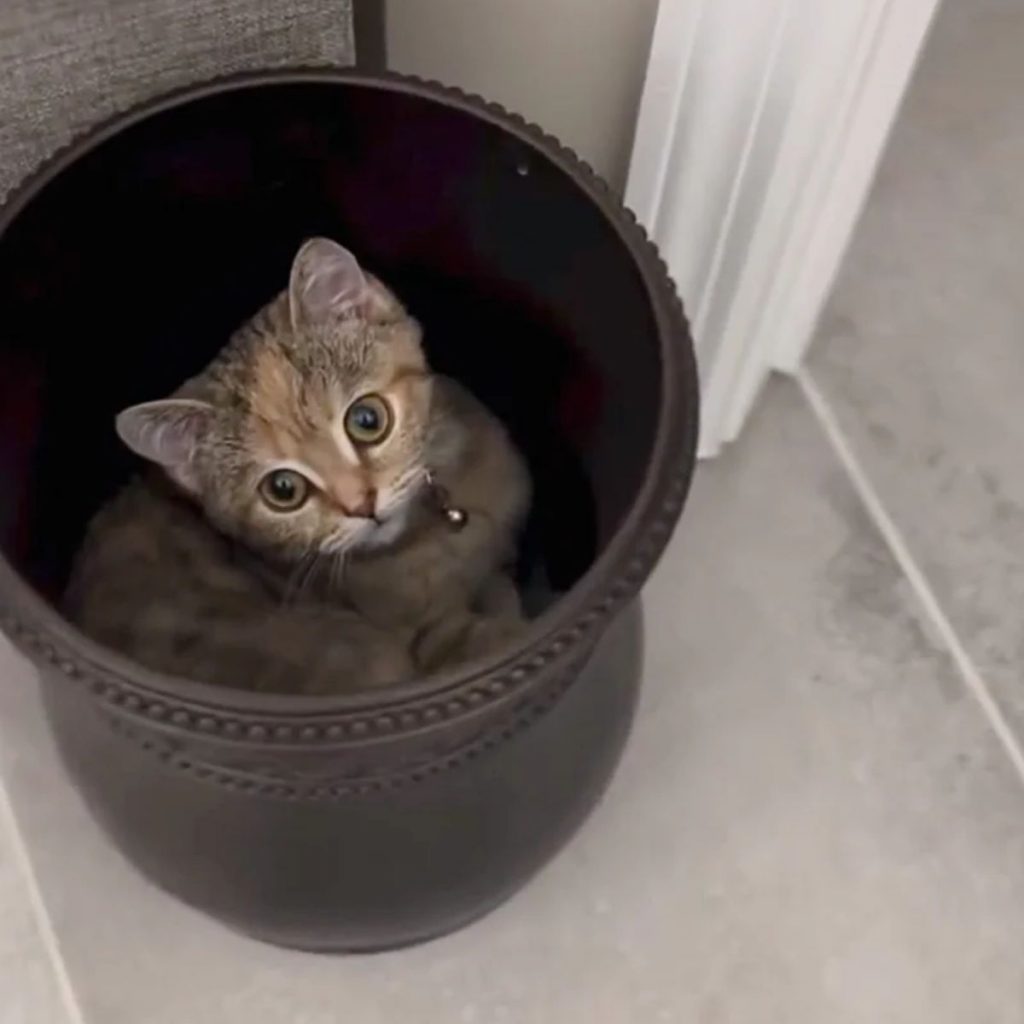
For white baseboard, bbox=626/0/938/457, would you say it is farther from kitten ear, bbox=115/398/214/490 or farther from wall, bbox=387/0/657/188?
kitten ear, bbox=115/398/214/490

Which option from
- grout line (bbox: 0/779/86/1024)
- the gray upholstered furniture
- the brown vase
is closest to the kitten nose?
the brown vase

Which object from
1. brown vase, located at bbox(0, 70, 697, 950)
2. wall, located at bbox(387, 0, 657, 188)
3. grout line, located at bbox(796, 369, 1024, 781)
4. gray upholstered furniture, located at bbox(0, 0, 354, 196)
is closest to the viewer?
brown vase, located at bbox(0, 70, 697, 950)

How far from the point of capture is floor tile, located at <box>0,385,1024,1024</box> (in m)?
0.96

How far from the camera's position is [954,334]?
1192 millimetres

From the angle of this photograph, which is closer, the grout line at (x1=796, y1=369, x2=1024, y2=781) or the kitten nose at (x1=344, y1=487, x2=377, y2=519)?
the kitten nose at (x1=344, y1=487, x2=377, y2=519)

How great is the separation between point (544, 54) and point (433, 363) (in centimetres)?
20

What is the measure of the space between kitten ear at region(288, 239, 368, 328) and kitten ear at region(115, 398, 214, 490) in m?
0.07

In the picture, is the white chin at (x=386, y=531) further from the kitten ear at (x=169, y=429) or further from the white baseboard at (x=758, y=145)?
the white baseboard at (x=758, y=145)

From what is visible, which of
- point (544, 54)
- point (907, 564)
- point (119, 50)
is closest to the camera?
point (119, 50)

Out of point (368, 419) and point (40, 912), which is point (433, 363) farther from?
point (40, 912)

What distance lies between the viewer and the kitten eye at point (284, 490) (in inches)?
32.6

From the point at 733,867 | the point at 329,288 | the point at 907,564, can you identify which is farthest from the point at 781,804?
the point at 329,288

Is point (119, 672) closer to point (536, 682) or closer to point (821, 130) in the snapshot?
point (536, 682)

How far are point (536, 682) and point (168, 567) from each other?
286mm
